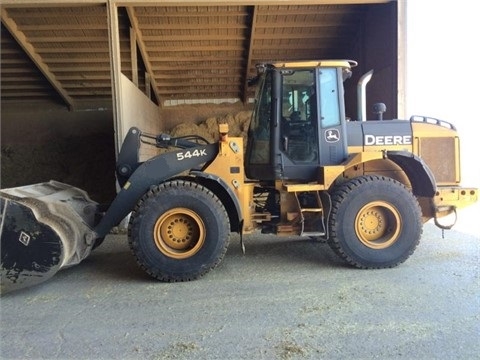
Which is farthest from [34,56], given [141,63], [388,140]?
[388,140]

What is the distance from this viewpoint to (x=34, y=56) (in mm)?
9523

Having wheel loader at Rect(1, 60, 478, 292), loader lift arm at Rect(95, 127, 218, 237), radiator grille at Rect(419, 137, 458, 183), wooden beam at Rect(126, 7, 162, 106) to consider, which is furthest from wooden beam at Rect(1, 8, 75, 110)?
radiator grille at Rect(419, 137, 458, 183)

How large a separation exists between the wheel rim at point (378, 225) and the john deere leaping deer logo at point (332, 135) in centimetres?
87

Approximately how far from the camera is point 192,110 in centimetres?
1224

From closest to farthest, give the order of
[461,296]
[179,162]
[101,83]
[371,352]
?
[371,352], [461,296], [179,162], [101,83]

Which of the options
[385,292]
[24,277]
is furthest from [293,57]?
[24,277]

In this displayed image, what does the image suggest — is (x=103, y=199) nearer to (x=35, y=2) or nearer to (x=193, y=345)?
(x=35, y=2)

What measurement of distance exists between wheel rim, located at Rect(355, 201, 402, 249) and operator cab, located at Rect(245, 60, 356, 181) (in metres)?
0.70

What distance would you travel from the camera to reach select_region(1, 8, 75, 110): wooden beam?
27.5ft

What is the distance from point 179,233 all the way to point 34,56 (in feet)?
23.6

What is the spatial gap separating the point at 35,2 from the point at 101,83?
3.94 metres

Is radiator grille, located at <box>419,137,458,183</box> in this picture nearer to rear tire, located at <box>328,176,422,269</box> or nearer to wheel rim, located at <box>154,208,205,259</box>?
rear tire, located at <box>328,176,422,269</box>

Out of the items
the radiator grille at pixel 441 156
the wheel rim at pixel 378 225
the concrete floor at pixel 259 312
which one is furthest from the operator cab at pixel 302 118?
the concrete floor at pixel 259 312

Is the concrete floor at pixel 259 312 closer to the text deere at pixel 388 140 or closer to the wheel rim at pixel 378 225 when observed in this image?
the wheel rim at pixel 378 225
